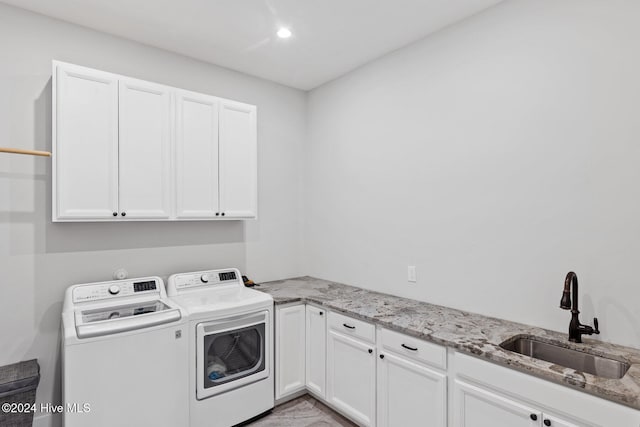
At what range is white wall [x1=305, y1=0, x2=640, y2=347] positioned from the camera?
1804 mm

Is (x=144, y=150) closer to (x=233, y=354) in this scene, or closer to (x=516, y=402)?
(x=233, y=354)

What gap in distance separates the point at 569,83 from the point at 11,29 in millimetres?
3507

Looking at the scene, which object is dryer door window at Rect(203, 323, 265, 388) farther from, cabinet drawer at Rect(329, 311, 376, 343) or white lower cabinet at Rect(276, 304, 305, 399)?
cabinet drawer at Rect(329, 311, 376, 343)

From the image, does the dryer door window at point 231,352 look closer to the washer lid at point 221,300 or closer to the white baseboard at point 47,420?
the washer lid at point 221,300

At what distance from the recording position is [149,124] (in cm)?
254

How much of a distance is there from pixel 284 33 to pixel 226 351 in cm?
241

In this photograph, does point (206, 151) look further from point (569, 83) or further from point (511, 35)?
point (569, 83)

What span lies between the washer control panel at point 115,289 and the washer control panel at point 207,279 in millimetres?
163

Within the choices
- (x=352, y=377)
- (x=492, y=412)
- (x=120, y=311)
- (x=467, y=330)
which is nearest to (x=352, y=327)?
(x=352, y=377)

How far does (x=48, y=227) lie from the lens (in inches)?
94.9

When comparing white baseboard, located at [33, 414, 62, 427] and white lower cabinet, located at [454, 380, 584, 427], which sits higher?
white lower cabinet, located at [454, 380, 584, 427]

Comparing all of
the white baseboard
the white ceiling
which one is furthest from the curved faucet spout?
the white baseboard

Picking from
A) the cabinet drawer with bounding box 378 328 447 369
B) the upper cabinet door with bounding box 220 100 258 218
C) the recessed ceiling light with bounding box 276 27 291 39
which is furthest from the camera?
the upper cabinet door with bounding box 220 100 258 218

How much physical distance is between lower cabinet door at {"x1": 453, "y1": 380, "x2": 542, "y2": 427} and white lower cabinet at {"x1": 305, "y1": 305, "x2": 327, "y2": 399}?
110 centimetres
